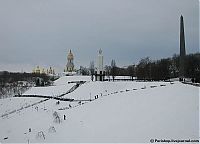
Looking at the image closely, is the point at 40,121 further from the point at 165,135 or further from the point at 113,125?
the point at 165,135

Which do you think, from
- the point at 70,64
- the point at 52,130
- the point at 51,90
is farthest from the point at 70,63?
the point at 52,130

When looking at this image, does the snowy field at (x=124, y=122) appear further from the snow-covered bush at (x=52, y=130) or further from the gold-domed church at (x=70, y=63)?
the gold-domed church at (x=70, y=63)

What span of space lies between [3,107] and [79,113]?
72.2 feet

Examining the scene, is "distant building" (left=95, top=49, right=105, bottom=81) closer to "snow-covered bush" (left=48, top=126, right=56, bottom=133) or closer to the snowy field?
the snowy field

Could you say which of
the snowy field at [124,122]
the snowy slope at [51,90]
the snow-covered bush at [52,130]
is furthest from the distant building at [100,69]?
the snow-covered bush at [52,130]

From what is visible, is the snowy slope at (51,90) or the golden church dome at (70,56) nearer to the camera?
the snowy slope at (51,90)

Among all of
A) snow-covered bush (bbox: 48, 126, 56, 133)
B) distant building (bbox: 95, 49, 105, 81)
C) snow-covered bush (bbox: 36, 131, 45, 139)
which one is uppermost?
distant building (bbox: 95, 49, 105, 81)

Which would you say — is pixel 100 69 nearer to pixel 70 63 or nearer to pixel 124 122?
pixel 124 122

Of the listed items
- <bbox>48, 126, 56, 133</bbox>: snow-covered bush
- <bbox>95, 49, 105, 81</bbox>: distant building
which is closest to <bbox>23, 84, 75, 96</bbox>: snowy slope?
<bbox>95, 49, 105, 81</bbox>: distant building

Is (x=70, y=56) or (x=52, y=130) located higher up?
(x=70, y=56)

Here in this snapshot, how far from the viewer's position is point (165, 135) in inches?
696

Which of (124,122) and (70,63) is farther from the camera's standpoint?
(70,63)

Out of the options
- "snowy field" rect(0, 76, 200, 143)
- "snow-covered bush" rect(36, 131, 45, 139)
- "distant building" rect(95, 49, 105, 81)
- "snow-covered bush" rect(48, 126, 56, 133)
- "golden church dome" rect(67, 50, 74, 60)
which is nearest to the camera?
"snowy field" rect(0, 76, 200, 143)

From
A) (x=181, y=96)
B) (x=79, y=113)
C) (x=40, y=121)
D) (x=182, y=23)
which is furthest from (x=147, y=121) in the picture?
(x=182, y=23)
